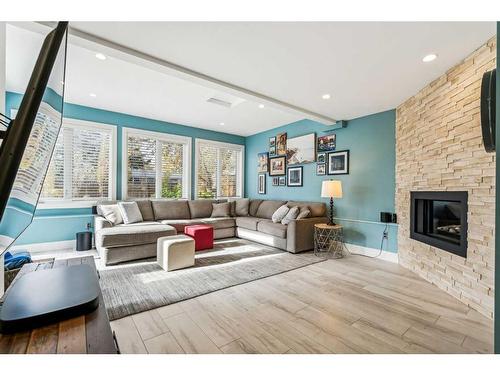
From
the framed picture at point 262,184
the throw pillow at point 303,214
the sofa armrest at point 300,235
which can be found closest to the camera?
the sofa armrest at point 300,235

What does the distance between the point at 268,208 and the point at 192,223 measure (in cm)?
176

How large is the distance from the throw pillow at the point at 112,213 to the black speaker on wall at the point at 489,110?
457cm

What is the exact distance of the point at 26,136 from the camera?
570 millimetres

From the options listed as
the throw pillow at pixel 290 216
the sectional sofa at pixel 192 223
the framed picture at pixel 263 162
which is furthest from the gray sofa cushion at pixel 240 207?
the throw pillow at pixel 290 216

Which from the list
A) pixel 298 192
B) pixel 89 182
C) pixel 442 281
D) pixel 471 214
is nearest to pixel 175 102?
pixel 89 182

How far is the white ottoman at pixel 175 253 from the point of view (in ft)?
10.0

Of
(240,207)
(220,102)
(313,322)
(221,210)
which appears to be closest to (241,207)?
(240,207)

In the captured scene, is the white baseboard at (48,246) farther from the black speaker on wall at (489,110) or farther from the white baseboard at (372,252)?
the black speaker on wall at (489,110)

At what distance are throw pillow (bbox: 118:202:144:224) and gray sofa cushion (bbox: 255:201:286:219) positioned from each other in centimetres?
261

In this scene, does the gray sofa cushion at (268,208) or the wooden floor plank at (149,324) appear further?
the gray sofa cushion at (268,208)

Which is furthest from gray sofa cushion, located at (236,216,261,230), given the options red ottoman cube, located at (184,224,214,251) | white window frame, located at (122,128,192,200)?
white window frame, located at (122,128,192,200)

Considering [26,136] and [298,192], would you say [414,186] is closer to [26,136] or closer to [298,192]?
[298,192]

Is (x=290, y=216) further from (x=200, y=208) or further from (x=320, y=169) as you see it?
(x=200, y=208)
